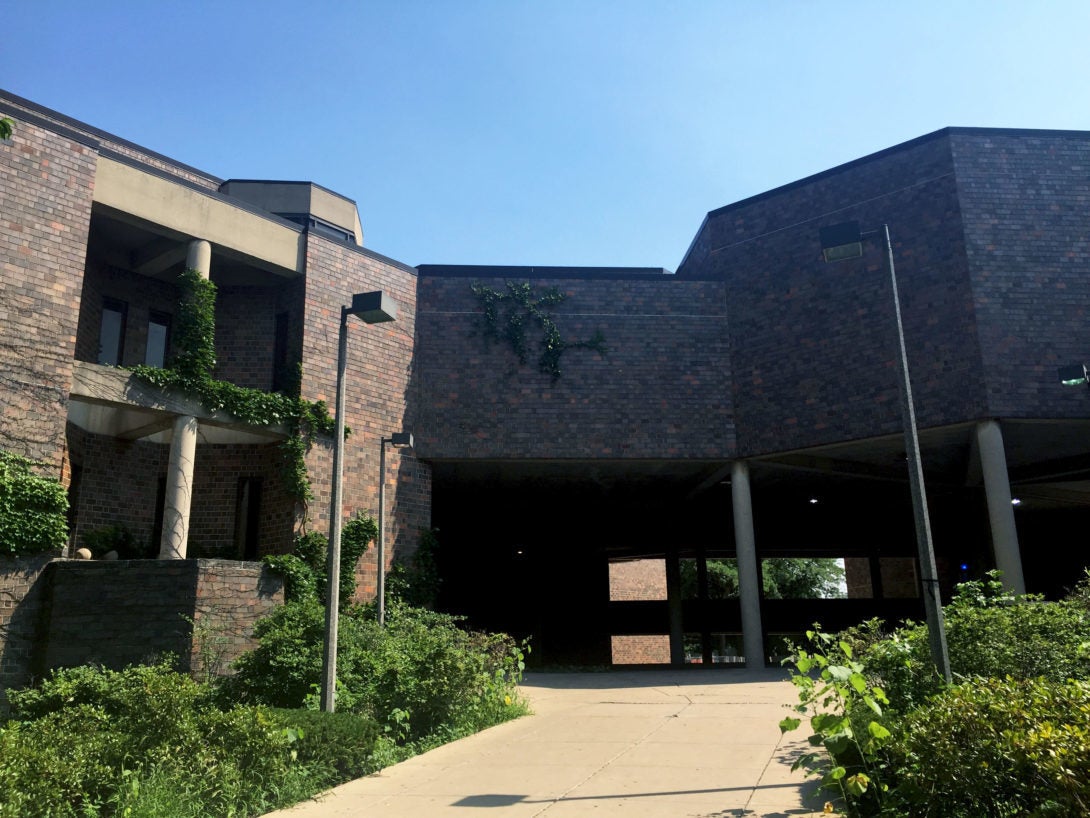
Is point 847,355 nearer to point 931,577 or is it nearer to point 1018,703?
point 931,577

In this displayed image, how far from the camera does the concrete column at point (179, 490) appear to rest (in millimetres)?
16844

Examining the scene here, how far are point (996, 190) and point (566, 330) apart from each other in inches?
433

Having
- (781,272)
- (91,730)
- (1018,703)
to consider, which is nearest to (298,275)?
(781,272)

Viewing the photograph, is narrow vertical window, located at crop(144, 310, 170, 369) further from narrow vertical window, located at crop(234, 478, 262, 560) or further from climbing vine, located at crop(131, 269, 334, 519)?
narrow vertical window, located at crop(234, 478, 262, 560)

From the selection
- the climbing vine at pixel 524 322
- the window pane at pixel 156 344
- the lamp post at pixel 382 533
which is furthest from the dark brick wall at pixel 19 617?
the climbing vine at pixel 524 322

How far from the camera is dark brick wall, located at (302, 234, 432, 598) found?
66.2 feet

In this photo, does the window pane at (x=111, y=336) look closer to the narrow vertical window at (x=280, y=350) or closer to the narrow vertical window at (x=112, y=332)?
the narrow vertical window at (x=112, y=332)

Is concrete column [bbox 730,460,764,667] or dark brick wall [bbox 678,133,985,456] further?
concrete column [bbox 730,460,764,667]

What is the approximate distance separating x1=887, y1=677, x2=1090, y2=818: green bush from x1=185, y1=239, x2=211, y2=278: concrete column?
16997 mm

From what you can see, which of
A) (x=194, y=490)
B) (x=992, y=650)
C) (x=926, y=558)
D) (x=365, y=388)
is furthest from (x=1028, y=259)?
(x=194, y=490)

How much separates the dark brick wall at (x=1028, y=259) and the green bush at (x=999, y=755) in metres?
14.8

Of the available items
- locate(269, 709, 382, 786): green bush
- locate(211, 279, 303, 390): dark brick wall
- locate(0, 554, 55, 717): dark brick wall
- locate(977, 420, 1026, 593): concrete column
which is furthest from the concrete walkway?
locate(211, 279, 303, 390): dark brick wall

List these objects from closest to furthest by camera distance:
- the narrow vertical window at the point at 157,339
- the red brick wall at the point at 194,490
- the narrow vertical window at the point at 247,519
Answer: the red brick wall at the point at 194,490 < the narrow vertical window at the point at 247,519 < the narrow vertical window at the point at 157,339

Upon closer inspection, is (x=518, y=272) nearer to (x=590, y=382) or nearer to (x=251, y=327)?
(x=590, y=382)
